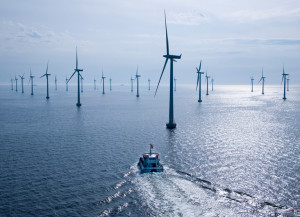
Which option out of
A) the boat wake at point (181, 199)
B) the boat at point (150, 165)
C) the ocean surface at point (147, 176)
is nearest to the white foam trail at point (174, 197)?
the boat wake at point (181, 199)

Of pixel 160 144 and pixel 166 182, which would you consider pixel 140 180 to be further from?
pixel 160 144

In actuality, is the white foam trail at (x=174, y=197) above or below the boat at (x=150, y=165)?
below

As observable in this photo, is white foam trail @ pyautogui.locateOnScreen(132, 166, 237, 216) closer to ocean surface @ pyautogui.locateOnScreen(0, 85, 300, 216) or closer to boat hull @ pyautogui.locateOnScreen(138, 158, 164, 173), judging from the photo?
ocean surface @ pyautogui.locateOnScreen(0, 85, 300, 216)

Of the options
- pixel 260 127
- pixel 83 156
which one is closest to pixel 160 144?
pixel 83 156

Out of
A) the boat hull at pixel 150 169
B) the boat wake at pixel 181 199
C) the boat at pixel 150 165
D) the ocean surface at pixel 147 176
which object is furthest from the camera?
the boat at pixel 150 165

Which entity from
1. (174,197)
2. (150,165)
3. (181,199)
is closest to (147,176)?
(150,165)

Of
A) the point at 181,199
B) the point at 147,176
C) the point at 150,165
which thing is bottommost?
the point at 181,199

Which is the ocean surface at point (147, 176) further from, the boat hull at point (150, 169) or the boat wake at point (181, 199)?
the boat hull at point (150, 169)

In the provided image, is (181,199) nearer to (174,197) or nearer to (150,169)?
(174,197)
